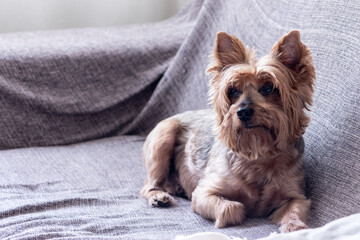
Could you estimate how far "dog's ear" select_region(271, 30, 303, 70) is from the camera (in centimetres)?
184

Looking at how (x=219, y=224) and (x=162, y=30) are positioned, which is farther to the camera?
(x=162, y=30)

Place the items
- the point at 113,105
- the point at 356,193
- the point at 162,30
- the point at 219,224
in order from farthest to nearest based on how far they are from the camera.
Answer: the point at 162,30 → the point at 113,105 → the point at 219,224 → the point at 356,193

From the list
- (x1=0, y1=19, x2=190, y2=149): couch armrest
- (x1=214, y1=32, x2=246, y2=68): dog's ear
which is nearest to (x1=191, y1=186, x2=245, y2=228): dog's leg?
(x1=214, y1=32, x2=246, y2=68): dog's ear

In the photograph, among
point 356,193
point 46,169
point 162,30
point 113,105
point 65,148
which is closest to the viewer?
point 356,193

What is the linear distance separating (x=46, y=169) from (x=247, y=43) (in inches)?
39.2

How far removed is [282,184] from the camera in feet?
6.44

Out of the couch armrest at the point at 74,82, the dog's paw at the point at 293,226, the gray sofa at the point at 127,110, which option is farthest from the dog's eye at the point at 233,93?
the couch armrest at the point at 74,82

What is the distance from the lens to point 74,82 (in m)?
2.98

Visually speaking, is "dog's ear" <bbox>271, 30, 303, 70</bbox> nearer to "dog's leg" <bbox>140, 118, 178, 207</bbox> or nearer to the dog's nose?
the dog's nose

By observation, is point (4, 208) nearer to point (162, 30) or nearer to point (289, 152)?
point (289, 152)

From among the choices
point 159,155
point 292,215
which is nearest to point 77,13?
point 159,155

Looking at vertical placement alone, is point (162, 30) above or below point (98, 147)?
above

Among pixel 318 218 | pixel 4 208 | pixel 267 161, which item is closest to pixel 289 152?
pixel 267 161

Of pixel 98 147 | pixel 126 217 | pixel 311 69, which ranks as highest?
pixel 311 69
